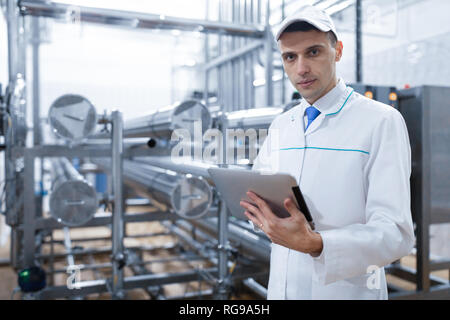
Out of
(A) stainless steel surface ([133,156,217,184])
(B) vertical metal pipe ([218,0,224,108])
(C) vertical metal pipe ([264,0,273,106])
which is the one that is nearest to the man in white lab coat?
(A) stainless steel surface ([133,156,217,184])

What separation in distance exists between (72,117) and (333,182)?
1.22m

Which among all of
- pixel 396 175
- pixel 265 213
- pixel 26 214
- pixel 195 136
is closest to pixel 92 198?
pixel 26 214

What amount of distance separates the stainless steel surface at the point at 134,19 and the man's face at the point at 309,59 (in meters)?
1.40

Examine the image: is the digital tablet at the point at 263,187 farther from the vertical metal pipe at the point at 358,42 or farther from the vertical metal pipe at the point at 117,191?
the vertical metal pipe at the point at 358,42

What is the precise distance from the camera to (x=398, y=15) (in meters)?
2.95

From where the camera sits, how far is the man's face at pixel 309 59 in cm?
75

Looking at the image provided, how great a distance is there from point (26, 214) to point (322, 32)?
1474mm

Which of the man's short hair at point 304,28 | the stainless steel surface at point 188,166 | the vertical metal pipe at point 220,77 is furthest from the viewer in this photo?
the vertical metal pipe at point 220,77

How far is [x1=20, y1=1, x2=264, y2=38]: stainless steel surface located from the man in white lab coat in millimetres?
1373

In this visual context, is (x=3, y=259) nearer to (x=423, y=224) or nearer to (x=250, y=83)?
(x=250, y=83)

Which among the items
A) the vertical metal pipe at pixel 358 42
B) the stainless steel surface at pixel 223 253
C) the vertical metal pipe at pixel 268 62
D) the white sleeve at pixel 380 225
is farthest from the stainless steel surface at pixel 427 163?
the white sleeve at pixel 380 225

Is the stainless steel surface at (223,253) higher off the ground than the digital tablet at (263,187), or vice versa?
the digital tablet at (263,187)

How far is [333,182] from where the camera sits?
29.9 inches

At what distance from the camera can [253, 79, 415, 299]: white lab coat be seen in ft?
2.21
